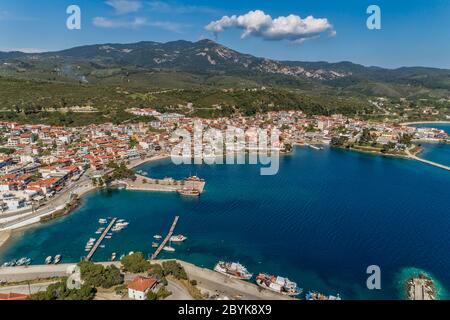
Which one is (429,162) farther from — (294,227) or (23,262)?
(23,262)

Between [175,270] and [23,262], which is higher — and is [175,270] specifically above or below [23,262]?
above

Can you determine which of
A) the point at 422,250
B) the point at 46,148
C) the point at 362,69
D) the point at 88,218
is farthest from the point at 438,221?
the point at 362,69

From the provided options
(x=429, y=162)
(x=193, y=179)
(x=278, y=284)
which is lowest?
(x=278, y=284)

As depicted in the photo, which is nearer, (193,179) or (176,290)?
(176,290)

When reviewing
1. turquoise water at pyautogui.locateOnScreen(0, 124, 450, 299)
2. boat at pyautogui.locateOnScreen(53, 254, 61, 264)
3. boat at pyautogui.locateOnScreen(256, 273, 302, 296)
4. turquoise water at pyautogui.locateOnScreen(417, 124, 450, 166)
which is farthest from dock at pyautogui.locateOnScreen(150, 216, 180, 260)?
turquoise water at pyautogui.locateOnScreen(417, 124, 450, 166)

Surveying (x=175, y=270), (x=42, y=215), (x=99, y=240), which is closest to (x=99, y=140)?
(x=42, y=215)

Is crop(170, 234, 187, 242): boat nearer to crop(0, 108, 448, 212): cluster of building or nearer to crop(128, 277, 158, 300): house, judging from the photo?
crop(128, 277, 158, 300): house
